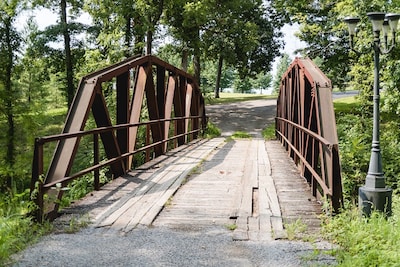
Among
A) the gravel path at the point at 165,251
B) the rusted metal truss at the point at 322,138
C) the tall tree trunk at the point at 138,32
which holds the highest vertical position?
the tall tree trunk at the point at 138,32

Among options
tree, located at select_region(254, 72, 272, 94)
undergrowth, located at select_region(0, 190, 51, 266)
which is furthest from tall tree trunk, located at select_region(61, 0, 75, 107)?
tree, located at select_region(254, 72, 272, 94)

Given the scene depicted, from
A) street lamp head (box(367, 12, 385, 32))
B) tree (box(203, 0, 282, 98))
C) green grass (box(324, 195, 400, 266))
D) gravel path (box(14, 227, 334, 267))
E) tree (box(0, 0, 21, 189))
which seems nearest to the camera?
green grass (box(324, 195, 400, 266))

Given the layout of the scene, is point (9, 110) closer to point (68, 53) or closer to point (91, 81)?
point (68, 53)

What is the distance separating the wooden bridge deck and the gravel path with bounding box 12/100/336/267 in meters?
0.20

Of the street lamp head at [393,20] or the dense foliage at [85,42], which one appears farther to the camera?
the dense foliage at [85,42]

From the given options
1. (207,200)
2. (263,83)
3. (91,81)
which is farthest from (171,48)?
(263,83)

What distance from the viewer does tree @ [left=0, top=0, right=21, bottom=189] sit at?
1527 cm

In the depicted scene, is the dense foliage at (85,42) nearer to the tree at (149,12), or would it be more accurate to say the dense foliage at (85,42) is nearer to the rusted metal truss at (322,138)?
the tree at (149,12)

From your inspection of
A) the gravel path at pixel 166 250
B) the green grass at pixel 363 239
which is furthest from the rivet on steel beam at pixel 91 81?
the green grass at pixel 363 239

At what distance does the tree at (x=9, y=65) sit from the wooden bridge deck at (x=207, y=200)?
8131 mm

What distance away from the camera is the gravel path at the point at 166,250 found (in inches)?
141

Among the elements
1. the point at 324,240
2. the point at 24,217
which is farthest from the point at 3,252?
the point at 324,240

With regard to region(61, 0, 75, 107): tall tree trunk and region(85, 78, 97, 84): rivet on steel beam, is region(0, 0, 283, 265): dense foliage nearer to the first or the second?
region(61, 0, 75, 107): tall tree trunk

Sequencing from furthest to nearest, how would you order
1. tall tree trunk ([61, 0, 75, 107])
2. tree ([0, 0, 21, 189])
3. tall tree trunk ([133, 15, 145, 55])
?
tall tree trunk ([61, 0, 75, 107])
tall tree trunk ([133, 15, 145, 55])
tree ([0, 0, 21, 189])
